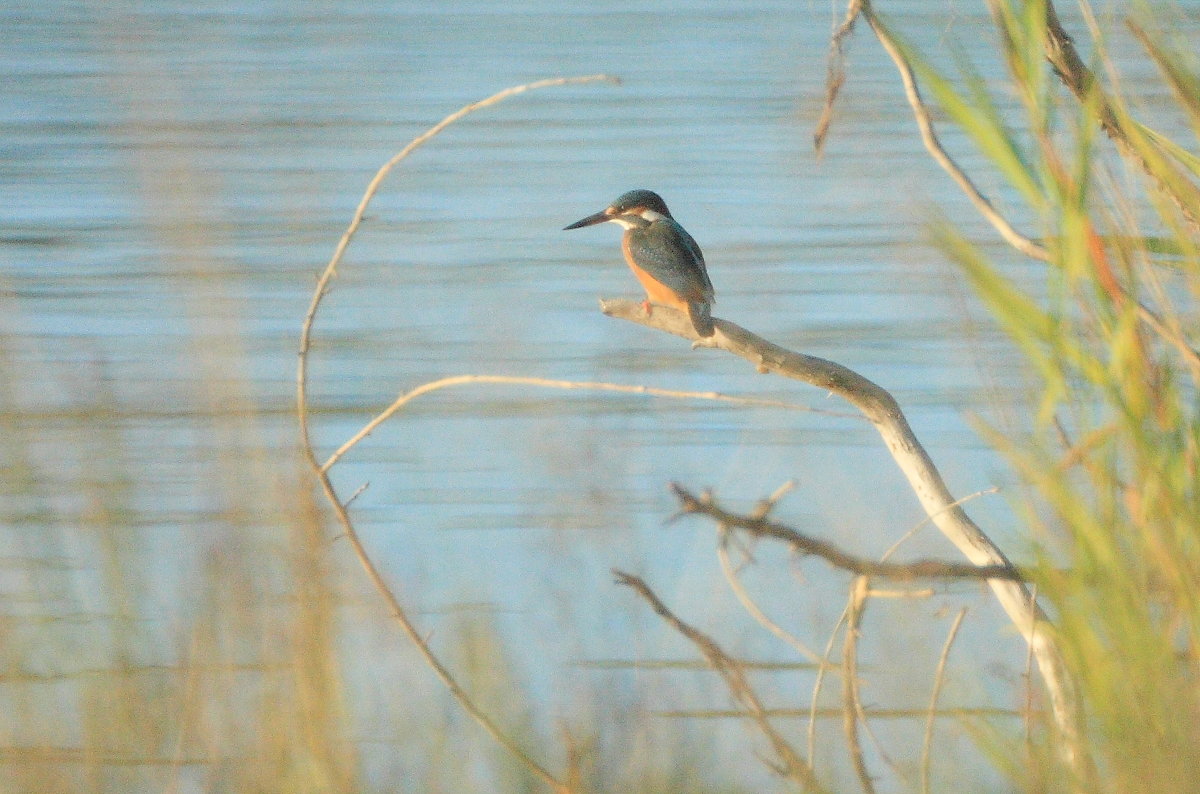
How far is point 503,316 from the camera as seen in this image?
3926 millimetres

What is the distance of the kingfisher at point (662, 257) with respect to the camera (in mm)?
3479

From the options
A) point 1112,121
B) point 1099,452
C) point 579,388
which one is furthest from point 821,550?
Answer: point 1112,121

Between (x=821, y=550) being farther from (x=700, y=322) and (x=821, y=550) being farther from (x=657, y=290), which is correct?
(x=657, y=290)

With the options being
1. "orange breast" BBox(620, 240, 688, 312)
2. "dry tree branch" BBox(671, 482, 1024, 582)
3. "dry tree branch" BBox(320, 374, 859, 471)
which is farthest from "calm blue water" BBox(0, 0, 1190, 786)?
"orange breast" BBox(620, 240, 688, 312)

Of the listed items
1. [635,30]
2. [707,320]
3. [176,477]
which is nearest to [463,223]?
[176,477]

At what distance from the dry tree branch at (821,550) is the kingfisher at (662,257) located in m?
1.70

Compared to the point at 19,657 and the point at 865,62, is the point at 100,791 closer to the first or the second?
the point at 19,657

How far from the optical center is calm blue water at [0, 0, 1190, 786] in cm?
257

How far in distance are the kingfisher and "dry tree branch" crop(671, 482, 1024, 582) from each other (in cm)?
170

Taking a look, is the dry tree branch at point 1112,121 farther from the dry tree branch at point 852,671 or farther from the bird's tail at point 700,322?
the bird's tail at point 700,322

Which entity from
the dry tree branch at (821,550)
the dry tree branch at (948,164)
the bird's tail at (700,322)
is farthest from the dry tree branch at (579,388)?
the bird's tail at (700,322)

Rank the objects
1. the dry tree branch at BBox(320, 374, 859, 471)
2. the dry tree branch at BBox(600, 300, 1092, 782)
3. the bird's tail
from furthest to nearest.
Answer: the bird's tail
the dry tree branch at BBox(600, 300, 1092, 782)
the dry tree branch at BBox(320, 374, 859, 471)

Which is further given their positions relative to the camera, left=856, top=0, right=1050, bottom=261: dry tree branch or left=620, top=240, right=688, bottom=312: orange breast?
left=620, top=240, right=688, bottom=312: orange breast

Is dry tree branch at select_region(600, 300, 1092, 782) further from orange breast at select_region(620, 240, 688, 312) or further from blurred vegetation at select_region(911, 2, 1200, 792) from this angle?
orange breast at select_region(620, 240, 688, 312)
